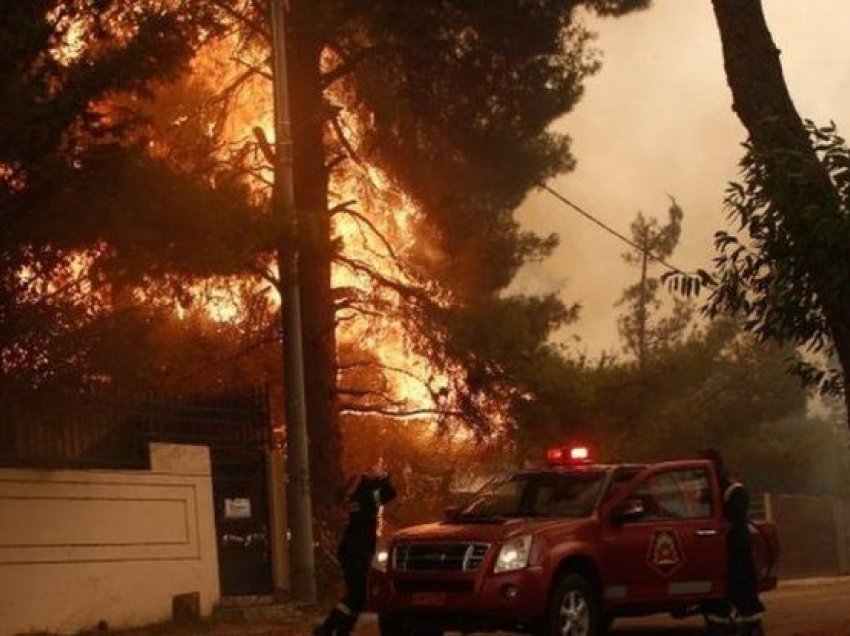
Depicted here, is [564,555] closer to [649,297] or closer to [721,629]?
[721,629]

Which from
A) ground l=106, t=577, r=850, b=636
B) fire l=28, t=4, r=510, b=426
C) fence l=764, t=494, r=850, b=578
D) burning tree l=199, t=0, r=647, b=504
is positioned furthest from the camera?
fence l=764, t=494, r=850, b=578

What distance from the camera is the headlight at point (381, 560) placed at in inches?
494

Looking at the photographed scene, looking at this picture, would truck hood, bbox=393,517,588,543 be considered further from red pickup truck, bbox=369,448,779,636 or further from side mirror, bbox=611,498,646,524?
side mirror, bbox=611,498,646,524

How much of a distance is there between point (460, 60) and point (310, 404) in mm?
5765

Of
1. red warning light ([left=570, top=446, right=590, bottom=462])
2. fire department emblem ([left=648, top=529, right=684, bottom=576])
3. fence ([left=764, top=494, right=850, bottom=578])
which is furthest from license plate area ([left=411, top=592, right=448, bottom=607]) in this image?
fence ([left=764, top=494, right=850, bottom=578])

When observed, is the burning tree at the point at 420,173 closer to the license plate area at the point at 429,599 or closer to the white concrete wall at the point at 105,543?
the white concrete wall at the point at 105,543

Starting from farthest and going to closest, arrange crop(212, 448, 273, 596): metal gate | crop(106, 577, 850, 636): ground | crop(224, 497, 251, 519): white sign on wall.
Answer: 1. crop(224, 497, 251, 519): white sign on wall
2. crop(212, 448, 273, 596): metal gate
3. crop(106, 577, 850, 636): ground

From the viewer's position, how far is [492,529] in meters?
12.0

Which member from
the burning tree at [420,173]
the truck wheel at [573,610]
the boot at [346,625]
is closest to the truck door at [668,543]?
the truck wheel at [573,610]

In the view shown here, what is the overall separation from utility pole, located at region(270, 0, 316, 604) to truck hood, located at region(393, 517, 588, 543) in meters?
4.53

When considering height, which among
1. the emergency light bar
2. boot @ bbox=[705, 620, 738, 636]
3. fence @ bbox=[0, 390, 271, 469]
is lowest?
boot @ bbox=[705, 620, 738, 636]

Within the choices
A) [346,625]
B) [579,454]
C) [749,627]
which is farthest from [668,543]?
[346,625]

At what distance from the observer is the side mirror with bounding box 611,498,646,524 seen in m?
12.5

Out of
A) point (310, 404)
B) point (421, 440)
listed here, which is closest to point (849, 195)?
point (310, 404)
